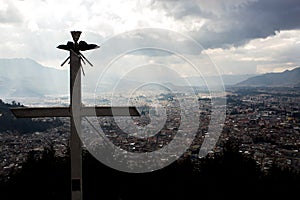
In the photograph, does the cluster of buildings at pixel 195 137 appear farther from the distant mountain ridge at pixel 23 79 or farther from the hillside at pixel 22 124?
the distant mountain ridge at pixel 23 79

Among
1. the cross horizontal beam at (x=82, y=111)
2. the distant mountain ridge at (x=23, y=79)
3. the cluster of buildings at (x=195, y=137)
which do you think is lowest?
the cluster of buildings at (x=195, y=137)

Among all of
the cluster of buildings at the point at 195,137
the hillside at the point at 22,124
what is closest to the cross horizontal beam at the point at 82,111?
the cluster of buildings at the point at 195,137

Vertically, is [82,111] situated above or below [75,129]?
above

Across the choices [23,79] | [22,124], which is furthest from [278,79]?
[22,124]

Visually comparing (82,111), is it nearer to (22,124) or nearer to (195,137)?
(195,137)

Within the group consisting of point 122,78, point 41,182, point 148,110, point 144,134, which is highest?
point 122,78

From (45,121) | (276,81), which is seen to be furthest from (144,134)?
(276,81)

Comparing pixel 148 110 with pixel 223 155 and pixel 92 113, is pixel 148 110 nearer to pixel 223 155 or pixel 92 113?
pixel 223 155

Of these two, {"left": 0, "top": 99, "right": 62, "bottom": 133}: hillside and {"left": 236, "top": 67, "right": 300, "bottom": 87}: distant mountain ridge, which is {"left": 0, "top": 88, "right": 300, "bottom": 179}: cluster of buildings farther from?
{"left": 236, "top": 67, "right": 300, "bottom": 87}: distant mountain ridge

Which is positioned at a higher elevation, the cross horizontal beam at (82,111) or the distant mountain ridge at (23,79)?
the distant mountain ridge at (23,79)
